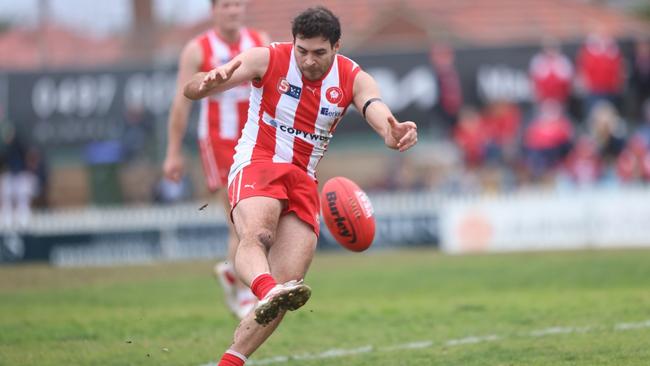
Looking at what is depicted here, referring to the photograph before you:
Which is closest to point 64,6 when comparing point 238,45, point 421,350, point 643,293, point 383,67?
point 383,67

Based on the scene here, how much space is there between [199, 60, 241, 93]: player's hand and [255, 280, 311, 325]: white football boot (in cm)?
131

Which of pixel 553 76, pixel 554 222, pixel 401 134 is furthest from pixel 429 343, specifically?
pixel 553 76

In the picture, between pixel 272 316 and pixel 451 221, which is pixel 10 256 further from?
pixel 272 316

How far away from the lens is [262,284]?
668cm

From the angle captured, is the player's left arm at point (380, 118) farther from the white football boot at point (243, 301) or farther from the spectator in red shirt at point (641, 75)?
the spectator in red shirt at point (641, 75)

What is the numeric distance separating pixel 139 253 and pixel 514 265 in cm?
791

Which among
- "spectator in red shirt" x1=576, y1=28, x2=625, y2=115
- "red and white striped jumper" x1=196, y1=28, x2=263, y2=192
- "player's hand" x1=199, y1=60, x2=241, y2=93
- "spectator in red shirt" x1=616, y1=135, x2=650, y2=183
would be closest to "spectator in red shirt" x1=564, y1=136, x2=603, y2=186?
"spectator in red shirt" x1=616, y1=135, x2=650, y2=183

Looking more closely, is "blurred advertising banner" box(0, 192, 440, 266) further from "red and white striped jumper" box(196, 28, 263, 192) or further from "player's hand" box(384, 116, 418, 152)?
"player's hand" box(384, 116, 418, 152)

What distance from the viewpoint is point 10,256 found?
20.8 m

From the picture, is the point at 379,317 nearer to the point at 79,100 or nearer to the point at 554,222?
the point at 554,222

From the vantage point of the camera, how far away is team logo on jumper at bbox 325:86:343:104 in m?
7.41

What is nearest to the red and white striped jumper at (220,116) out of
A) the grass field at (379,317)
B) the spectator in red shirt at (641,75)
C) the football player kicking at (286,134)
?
the grass field at (379,317)

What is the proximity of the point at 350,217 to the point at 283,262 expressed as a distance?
492 mm

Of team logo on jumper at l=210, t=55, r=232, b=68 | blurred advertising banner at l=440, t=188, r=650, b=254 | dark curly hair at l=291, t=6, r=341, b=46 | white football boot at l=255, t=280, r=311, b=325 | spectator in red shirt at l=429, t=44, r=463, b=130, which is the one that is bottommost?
blurred advertising banner at l=440, t=188, r=650, b=254
